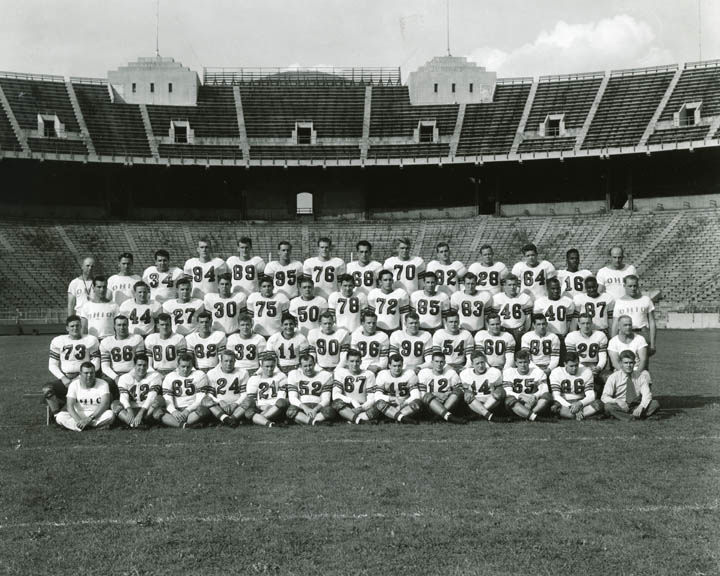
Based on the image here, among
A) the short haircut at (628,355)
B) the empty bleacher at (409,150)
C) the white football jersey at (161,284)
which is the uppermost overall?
the empty bleacher at (409,150)

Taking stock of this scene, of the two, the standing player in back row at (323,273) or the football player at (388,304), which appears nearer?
the football player at (388,304)

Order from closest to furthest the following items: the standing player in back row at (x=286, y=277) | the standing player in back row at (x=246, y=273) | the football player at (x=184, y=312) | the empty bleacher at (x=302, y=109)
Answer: the football player at (x=184, y=312)
the standing player in back row at (x=286, y=277)
the standing player in back row at (x=246, y=273)
the empty bleacher at (x=302, y=109)

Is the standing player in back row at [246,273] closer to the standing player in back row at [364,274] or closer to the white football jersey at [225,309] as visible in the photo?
the white football jersey at [225,309]

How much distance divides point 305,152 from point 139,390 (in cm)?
2588

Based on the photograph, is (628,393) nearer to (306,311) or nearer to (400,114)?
(306,311)

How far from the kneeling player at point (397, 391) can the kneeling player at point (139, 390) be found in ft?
8.59

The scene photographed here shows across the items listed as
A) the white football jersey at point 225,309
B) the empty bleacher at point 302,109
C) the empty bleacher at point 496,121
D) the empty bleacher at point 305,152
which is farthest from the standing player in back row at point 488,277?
the empty bleacher at point 302,109

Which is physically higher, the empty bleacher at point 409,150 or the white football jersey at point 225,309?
the empty bleacher at point 409,150

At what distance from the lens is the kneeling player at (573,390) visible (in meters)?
8.41

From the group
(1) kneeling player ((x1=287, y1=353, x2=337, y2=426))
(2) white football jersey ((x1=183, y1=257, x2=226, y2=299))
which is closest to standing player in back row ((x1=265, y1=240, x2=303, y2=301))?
(2) white football jersey ((x1=183, y1=257, x2=226, y2=299))

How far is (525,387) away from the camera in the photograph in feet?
28.4

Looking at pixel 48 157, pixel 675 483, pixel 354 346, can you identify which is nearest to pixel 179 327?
pixel 354 346

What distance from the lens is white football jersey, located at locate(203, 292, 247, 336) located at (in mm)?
9273

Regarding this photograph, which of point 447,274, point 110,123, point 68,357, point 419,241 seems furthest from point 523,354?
point 110,123
